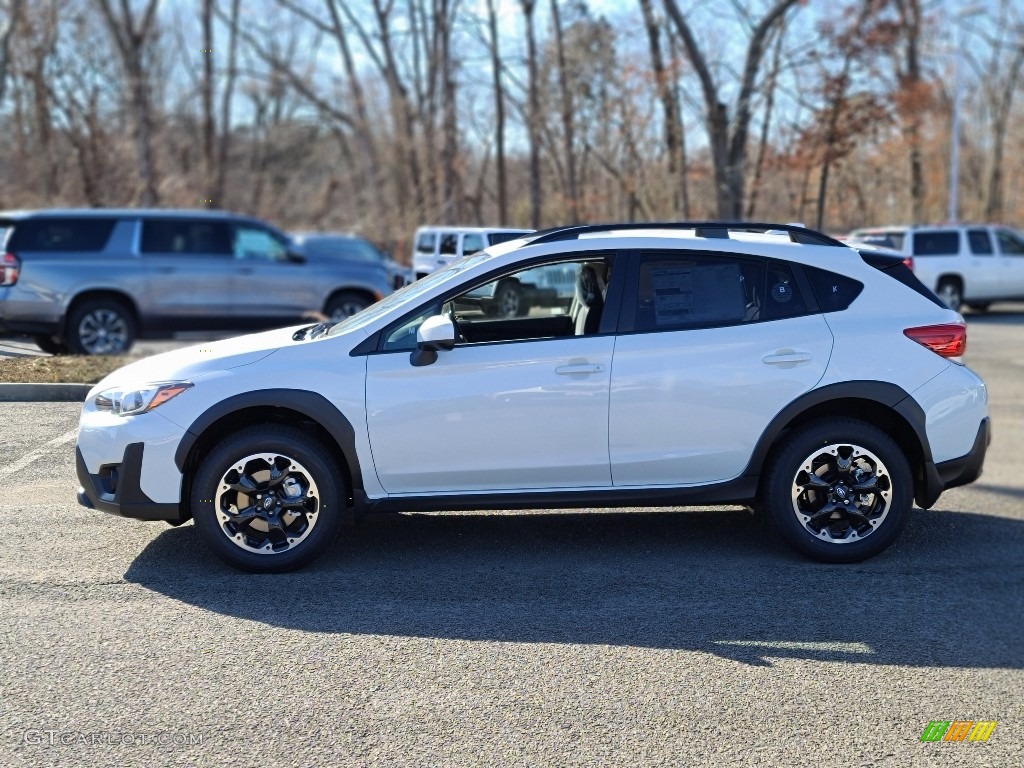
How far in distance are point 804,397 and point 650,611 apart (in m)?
1.44

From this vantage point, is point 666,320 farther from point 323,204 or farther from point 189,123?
point 189,123

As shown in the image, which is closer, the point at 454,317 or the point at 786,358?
the point at 786,358

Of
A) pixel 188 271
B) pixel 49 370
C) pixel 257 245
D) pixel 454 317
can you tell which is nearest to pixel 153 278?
pixel 188 271

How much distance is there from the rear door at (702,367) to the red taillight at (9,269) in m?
8.78

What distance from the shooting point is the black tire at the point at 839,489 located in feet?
18.3

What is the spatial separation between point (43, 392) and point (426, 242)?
31.7ft

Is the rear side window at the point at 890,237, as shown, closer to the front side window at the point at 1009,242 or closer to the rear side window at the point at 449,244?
the front side window at the point at 1009,242

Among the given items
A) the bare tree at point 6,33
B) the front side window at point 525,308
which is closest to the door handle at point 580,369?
the front side window at point 525,308

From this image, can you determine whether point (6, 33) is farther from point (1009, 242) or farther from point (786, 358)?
point (786, 358)

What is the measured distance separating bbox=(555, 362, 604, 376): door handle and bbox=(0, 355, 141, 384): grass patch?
4.60 m

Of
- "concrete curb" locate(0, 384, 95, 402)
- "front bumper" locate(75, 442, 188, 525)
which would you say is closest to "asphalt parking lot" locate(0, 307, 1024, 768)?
"front bumper" locate(75, 442, 188, 525)

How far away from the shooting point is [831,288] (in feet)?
18.8

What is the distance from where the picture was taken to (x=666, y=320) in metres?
5.64

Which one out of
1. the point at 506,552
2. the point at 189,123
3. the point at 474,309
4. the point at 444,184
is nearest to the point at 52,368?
the point at 474,309
